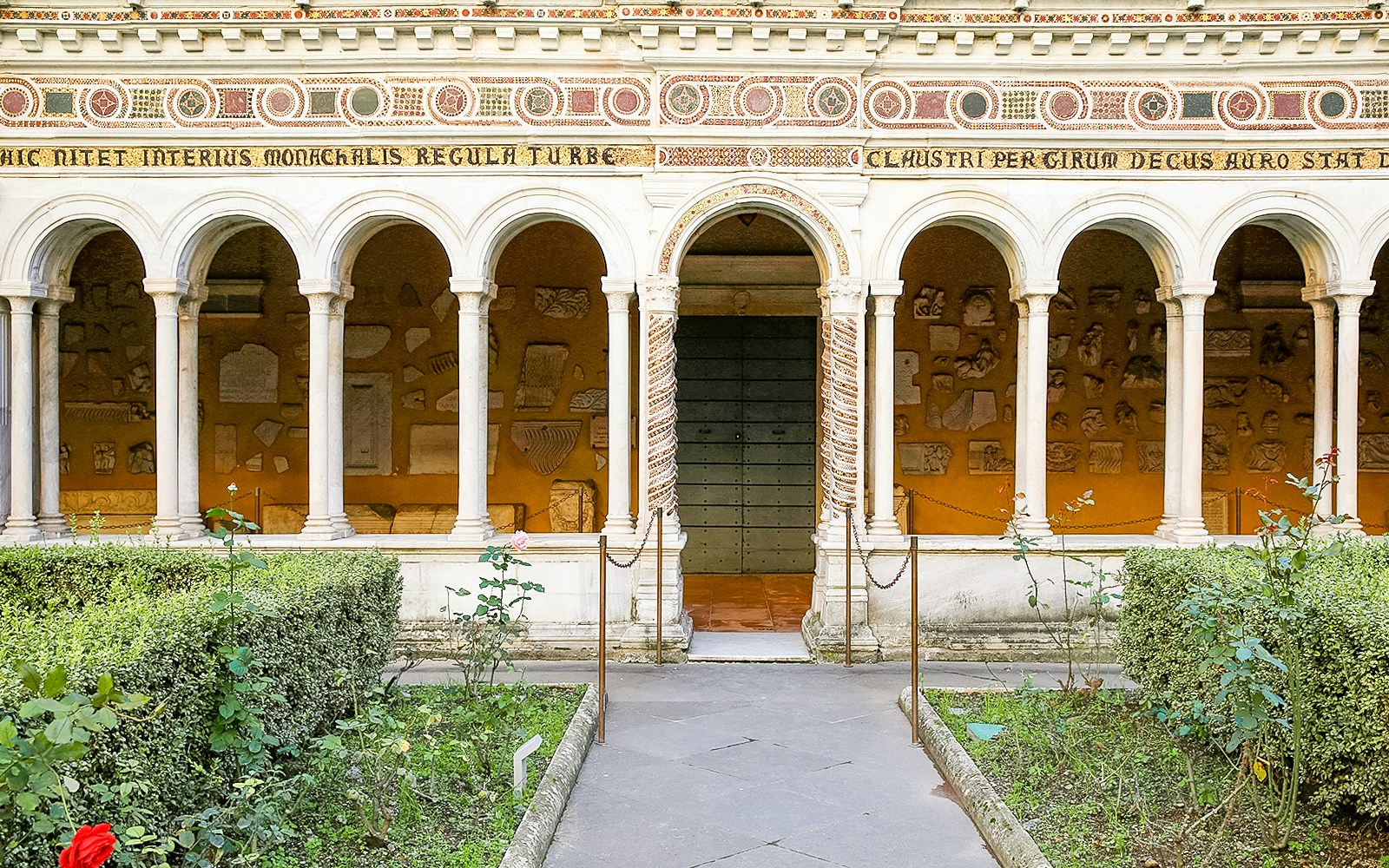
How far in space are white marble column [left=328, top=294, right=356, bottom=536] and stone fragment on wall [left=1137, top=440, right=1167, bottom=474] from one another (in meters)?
8.43

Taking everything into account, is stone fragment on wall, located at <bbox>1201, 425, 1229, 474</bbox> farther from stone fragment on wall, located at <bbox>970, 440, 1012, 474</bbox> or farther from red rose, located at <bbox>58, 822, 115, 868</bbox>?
red rose, located at <bbox>58, 822, 115, 868</bbox>

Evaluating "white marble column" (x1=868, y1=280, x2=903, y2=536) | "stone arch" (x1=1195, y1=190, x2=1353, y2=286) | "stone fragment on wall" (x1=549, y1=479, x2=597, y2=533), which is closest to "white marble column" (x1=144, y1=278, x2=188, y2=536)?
"stone fragment on wall" (x1=549, y1=479, x2=597, y2=533)

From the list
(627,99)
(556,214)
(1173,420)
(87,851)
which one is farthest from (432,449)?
(87,851)

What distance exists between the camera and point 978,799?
5.04 metres

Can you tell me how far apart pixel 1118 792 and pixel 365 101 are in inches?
300

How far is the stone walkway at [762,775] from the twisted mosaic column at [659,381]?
1.56 meters

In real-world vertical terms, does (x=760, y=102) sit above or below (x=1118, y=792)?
above

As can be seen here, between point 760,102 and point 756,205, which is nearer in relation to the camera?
point 760,102

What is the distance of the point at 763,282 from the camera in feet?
38.1

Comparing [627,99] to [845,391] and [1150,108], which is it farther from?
[1150,108]

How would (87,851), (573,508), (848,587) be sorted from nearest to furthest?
(87,851) → (848,587) → (573,508)

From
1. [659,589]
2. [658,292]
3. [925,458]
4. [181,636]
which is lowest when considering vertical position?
[659,589]

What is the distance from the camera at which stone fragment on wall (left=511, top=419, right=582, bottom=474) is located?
37.8 feet

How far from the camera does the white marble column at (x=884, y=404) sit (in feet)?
28.9
